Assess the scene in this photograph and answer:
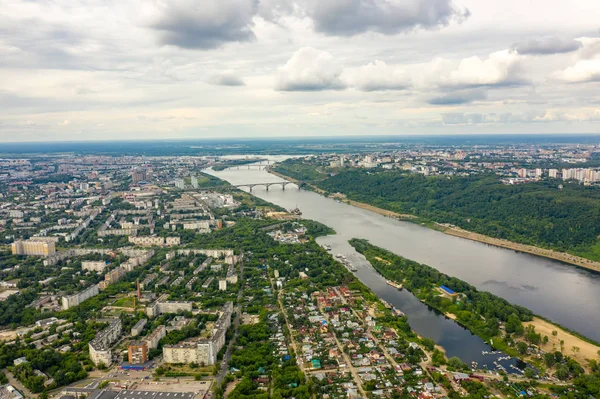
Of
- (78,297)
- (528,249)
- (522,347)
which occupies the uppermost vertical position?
(78,297)

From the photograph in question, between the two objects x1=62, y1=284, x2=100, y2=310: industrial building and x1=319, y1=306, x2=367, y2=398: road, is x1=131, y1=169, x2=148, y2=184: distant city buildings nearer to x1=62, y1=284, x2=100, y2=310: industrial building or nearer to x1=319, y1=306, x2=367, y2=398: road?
x1=62, y1=284, x2=100, y2=310: industrial building

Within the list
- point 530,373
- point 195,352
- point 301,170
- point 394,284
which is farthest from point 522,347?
point 301,170

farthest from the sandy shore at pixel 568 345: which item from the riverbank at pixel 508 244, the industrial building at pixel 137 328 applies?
the industrial building at pixel 137 328

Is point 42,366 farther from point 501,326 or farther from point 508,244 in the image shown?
point 508,244

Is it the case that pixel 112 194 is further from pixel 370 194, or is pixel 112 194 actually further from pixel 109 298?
pixel 109 298

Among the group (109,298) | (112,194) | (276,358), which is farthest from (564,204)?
(112,194)
